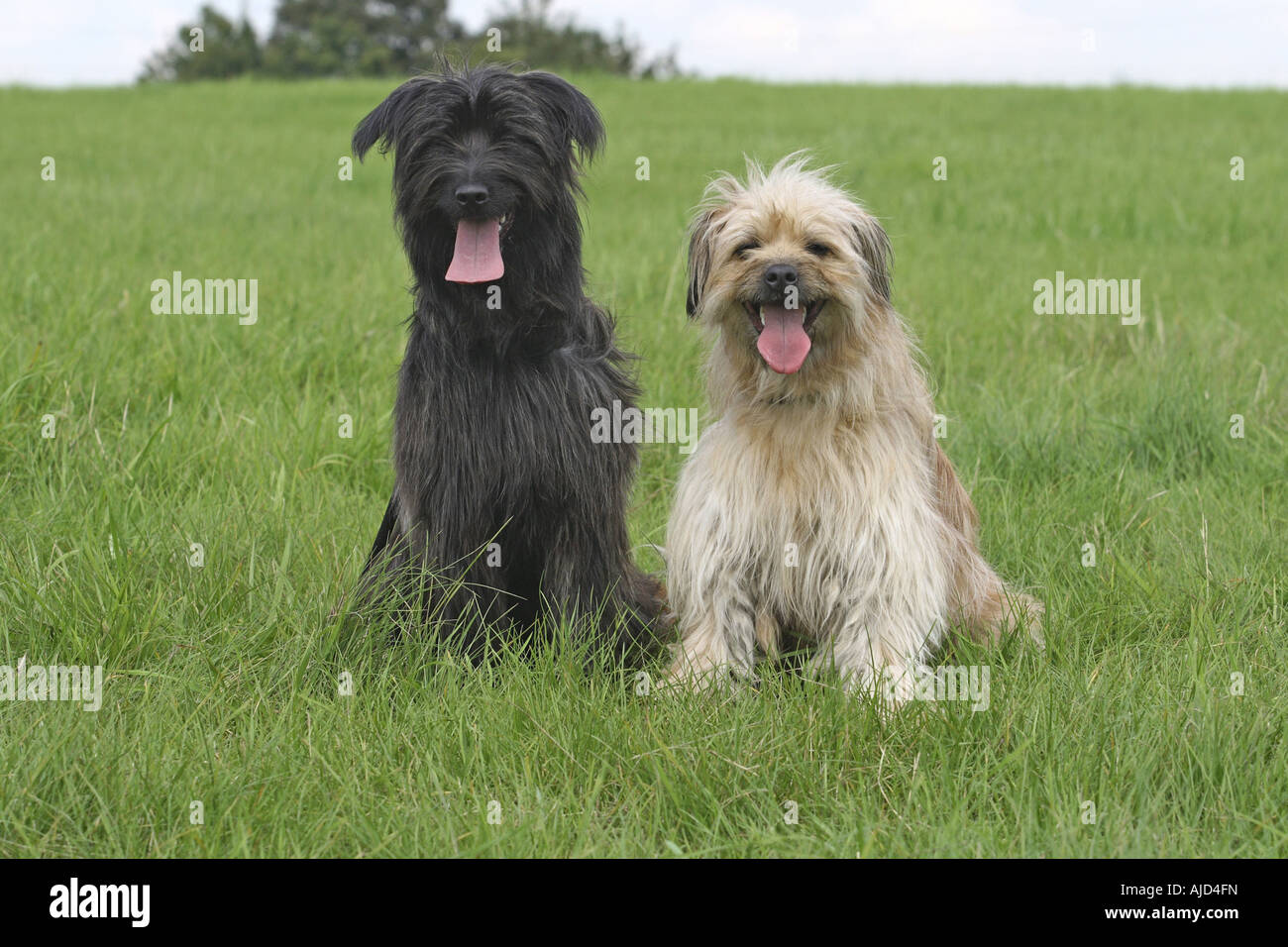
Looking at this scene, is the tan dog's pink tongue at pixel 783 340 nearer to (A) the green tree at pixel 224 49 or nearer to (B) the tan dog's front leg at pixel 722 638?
(B) the tan dog's front leg at pixel 722 638

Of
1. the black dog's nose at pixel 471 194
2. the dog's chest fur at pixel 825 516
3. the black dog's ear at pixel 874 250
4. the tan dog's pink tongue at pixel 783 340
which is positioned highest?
the black dog's nose at pixel 471 194

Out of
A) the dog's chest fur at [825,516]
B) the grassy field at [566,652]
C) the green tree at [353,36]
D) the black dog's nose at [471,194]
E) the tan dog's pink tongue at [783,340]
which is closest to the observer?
the grassy field at [566,652]

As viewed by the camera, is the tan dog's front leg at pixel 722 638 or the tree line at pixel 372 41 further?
the tree line at pixel 372 41

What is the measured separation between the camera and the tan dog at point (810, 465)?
359 centimetres

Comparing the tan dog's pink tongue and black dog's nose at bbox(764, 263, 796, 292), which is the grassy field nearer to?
the tan dog's pink tongue

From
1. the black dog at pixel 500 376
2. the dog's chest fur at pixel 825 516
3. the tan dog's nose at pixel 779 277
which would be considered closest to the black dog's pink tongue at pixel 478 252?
the black dog at pixel 500 376

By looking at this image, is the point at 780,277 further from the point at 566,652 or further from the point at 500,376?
the point at 566,652

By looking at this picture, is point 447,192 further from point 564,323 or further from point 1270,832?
point 1270,832

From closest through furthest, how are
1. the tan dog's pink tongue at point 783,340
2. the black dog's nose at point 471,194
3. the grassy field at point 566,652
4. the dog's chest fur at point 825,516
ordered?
the grassy field at point 566,652, the black dog's nose at point 471,194, the tan dog's pink tongue at point 783,340, the dog's chest fur at point 825,516

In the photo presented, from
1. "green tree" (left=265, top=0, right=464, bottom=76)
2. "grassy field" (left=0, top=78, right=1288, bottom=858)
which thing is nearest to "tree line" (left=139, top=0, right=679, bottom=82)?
"green tree" (left=265, top=0, right=464, bottom=76)

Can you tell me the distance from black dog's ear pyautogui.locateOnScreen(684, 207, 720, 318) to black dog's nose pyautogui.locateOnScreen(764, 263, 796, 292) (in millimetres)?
355

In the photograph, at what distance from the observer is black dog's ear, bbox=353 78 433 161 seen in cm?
361

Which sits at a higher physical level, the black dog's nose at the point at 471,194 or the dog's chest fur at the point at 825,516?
the black dog's nose at the point at 471,194
